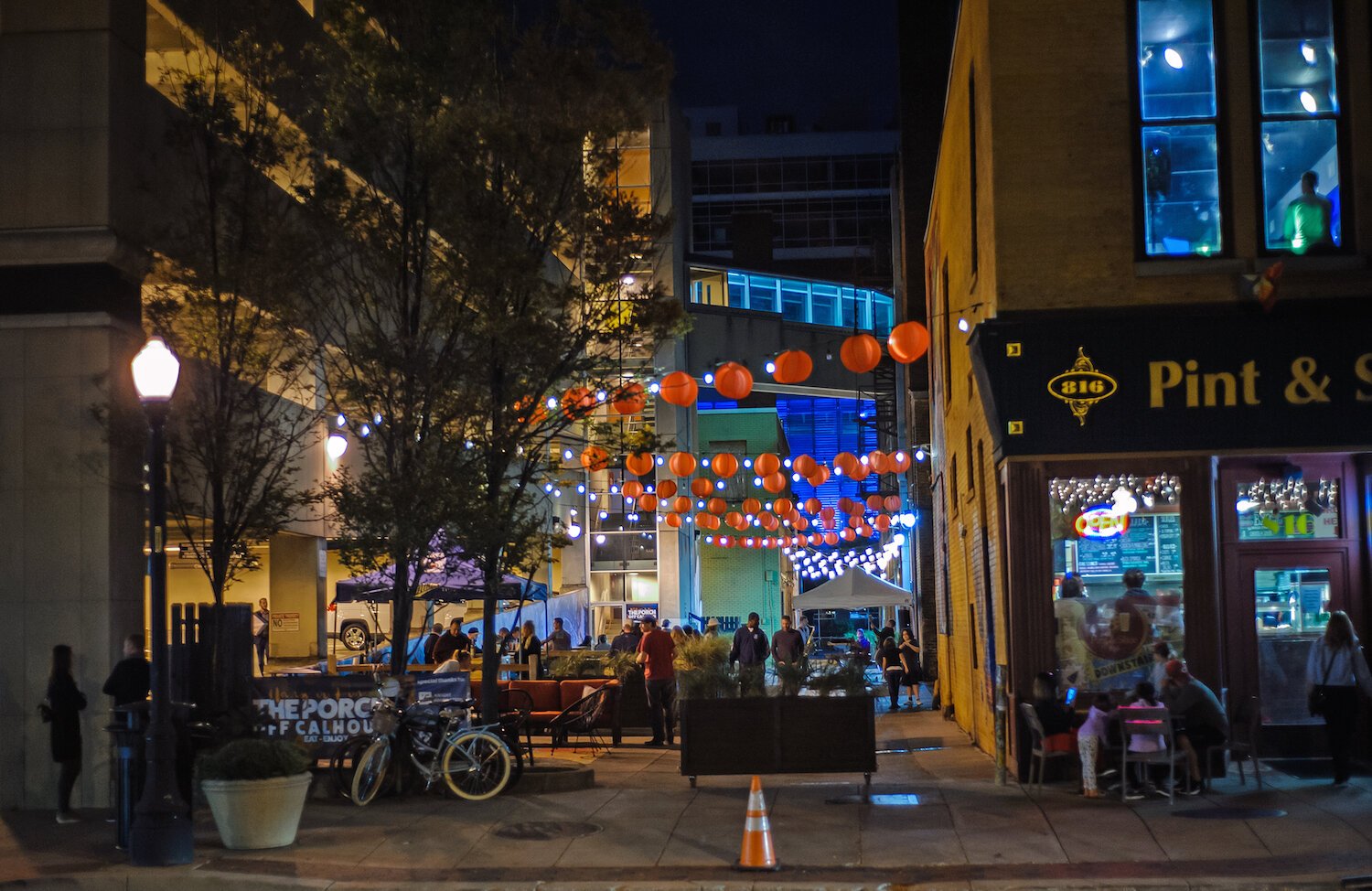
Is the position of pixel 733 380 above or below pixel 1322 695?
above

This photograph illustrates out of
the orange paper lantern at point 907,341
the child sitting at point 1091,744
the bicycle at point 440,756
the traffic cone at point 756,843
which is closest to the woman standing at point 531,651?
the bicycle at point 440,756

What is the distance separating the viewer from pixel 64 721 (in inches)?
562

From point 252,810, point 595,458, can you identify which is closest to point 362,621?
point 595,458

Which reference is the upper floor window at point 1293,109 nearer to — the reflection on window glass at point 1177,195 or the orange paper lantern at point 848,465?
the reflection on window glass at point 1177,195

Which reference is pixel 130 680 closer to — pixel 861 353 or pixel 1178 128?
pixel 861 353

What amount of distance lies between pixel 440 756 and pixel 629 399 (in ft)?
15.3

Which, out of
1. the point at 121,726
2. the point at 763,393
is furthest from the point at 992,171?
the point at 763,393

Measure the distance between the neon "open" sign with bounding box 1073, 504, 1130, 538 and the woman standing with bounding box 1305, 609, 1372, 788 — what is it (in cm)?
225

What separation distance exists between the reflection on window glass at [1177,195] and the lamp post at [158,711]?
10261 millimetres

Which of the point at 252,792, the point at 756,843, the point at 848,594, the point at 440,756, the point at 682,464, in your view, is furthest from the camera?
the point at 848,594

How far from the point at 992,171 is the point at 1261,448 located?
4139mm

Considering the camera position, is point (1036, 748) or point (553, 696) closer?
point (1036, 748)

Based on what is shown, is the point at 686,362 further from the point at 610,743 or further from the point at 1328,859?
the point at 1328,859

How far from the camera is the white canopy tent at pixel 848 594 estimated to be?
1304 inches
